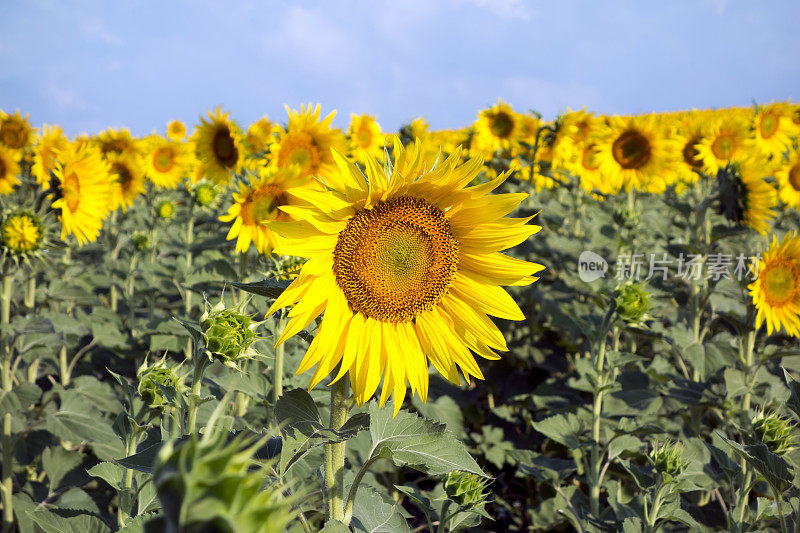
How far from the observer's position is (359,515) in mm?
1617

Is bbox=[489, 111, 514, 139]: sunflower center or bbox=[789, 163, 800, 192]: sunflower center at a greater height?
bbox=[489, 111, 514, 139]: sunflower center

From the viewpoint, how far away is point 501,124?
616cm

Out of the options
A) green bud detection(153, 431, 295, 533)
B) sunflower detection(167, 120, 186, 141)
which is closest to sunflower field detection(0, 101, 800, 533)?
green bud detection(153, 431, 295, 533)

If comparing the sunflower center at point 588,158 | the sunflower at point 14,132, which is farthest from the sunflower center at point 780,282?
the sunflower at point 14,132

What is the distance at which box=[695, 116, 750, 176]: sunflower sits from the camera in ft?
19.5

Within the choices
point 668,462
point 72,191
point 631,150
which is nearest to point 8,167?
point 72,191

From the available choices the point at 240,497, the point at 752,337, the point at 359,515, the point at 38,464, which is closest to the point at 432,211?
the point at 359,515

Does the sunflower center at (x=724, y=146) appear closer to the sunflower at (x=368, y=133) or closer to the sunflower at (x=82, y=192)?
the sunflower at (x=368, y=133)

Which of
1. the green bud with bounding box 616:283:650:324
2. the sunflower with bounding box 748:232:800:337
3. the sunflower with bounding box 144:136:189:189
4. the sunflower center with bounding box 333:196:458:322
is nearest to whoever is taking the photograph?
the sunflower center with bounding box 333:196:458:322

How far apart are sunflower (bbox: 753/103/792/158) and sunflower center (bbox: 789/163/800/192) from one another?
1444 mm

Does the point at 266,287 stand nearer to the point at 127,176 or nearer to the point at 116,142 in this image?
the point at 127,176

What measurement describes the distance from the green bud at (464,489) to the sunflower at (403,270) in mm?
458

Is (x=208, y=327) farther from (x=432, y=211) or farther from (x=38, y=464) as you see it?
(x=38, y=464)

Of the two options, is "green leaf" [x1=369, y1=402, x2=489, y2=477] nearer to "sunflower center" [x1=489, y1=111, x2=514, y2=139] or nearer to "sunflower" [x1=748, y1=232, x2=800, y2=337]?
"sunflower" [x1=748, y1=232, x2=800, y2=337]
